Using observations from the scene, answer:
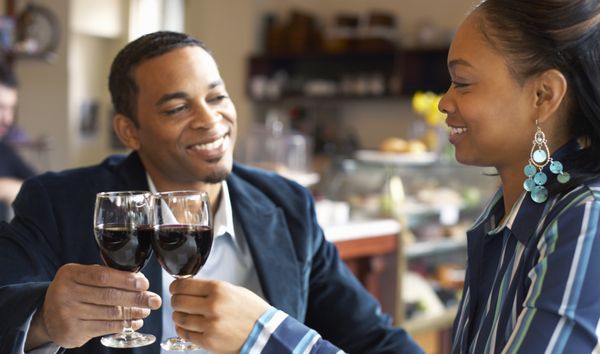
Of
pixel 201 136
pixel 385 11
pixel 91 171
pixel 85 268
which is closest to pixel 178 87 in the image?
pixel 201 136

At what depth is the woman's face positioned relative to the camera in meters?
1.32

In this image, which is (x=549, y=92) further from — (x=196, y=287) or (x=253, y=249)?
(x=253, y=249)

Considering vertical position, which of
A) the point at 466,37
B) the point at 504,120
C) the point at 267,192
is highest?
the point at 466,37

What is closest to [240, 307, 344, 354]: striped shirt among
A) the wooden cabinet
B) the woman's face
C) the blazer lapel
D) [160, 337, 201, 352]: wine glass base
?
[160, 337, 201, 352]: wine glass base

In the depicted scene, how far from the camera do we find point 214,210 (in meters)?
1.93

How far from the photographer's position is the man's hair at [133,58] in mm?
1863

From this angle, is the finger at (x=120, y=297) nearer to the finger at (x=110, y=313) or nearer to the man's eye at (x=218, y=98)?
the finger at (x=110, y=313)

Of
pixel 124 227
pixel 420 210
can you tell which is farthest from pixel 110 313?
pixel 420 210

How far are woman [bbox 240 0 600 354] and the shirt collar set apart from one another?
645 mm

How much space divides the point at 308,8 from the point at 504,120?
7.67m

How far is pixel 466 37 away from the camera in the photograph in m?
1.37

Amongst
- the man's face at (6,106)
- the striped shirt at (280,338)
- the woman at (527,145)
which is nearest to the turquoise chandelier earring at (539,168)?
the woman at (527,145)

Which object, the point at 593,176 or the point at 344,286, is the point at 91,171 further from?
the point at 593,176

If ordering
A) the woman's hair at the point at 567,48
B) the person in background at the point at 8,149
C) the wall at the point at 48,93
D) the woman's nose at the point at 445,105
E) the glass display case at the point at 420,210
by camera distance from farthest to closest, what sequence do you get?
the wall at the point at 48,93 → the person in background at the point at 8,149 → the glass display case at the point at 420,210 → the woman's nose at the point at 445,105 → the woman's hair at the point at 567,48
